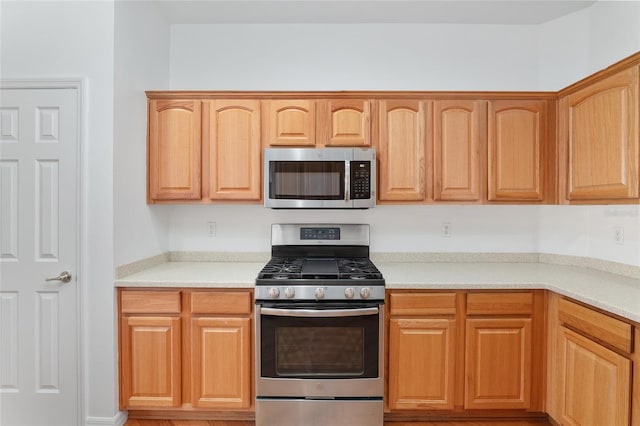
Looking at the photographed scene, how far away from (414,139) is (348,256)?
103cm

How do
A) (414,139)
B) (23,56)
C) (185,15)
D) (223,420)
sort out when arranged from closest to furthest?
(23,56) → (223,420) → (414,139) → (185,15)

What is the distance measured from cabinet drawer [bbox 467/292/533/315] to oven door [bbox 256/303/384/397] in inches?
23.7

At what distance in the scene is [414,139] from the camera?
2607mm

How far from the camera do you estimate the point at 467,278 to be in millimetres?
2361

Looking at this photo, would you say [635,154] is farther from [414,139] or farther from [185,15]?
[185,15]

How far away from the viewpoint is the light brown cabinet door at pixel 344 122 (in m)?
2.60

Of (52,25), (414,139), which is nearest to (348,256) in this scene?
(414,139)

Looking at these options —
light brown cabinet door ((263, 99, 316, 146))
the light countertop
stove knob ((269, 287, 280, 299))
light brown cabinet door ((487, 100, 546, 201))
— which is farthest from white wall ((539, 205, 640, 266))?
stove knob ((269, 287, 280, 299))

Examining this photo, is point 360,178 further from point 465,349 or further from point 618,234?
point 618,234

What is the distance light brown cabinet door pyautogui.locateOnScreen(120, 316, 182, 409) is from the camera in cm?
226

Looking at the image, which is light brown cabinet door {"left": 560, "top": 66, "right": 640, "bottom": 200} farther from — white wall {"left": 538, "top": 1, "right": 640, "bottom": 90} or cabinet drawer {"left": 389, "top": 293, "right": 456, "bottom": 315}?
cabinet drawer {"left": 389, "top": 293, "right": 456, "bottom": 315}

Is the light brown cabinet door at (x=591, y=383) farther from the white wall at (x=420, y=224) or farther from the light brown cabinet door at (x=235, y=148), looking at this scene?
the light brown cabinet door at (x=235, y=148)

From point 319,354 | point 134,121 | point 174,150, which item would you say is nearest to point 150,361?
point 319,354

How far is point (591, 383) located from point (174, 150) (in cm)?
290
